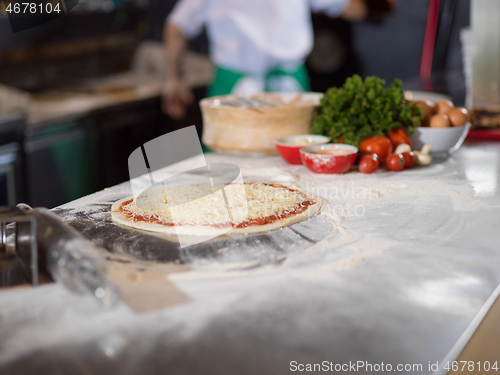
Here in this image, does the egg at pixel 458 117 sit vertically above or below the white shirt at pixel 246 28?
below

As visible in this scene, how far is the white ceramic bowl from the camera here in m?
1.67

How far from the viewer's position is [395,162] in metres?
1.53

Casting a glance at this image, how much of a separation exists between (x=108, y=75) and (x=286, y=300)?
3888 millimetres

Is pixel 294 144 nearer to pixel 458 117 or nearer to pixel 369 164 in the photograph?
pixel 369 164

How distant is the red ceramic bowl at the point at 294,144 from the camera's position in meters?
1.63

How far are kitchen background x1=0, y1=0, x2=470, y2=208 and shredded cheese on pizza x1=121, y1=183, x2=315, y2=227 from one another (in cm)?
163

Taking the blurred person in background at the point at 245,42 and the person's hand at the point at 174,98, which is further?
the person's hand at the point at 174,98

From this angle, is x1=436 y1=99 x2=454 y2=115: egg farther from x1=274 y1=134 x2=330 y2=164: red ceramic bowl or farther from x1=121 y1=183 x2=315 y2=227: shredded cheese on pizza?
x1=121 y1=183 x2=315 y2=227: shredded cheese on pizza

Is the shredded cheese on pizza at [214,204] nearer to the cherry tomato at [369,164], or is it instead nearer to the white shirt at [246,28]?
the cherry tomato at [369,164]

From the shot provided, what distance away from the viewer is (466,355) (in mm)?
660

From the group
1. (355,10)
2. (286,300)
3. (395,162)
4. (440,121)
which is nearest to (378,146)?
(395,162)

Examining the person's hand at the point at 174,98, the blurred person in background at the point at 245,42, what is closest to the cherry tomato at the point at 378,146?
the blurred person in background at the point at 245,42

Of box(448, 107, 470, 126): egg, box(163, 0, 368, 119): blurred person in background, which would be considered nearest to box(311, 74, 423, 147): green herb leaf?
box(448, 107, 470, 126): egg

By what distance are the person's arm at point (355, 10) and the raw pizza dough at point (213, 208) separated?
10.0ft
